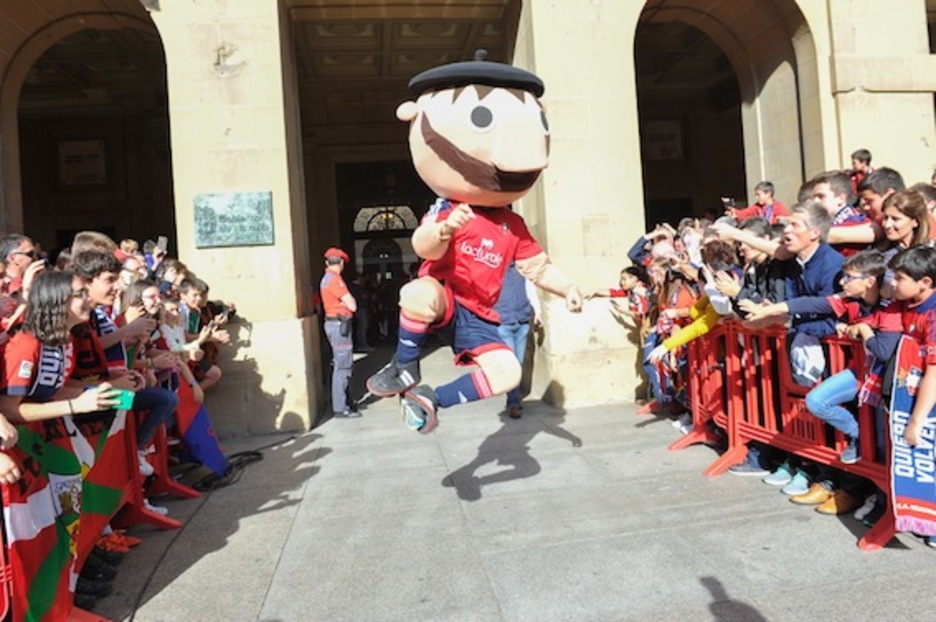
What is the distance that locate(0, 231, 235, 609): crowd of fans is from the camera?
280 cm

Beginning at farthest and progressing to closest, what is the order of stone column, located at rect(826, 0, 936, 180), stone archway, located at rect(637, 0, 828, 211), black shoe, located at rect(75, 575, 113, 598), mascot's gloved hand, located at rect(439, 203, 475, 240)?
stone archway, located at rect(637, 0, 828, 211) < stone column, located at rect(826, 0, 936, 180) < black shoe, located at rect(75, 575, 113, 598) < mascot's gloved hand, located at rect(439, 203, 475, 240)

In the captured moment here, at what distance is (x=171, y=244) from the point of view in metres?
14.2

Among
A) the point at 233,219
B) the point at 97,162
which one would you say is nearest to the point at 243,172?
the point at 233,219

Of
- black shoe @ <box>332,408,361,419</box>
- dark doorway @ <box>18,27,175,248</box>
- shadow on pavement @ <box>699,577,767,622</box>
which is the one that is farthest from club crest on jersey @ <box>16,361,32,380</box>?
dark doorway @ <box>18,27,175,248</box>

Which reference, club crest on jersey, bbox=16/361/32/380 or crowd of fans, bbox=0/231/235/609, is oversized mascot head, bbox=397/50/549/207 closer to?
crowd of fans, bbox=0/231/235/609

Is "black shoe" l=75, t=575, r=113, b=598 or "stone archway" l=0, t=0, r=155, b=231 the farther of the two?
"stone archway" l=0, t=0, r=155, b=231

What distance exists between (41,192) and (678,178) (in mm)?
13972

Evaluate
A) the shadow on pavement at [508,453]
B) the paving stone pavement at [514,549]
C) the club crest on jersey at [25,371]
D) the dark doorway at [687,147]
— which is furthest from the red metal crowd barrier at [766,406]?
the dark doorway at [687,147]

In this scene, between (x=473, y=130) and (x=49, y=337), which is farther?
(x=473, y=130)

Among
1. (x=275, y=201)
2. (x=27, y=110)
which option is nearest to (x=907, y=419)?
(x=275, y=201)

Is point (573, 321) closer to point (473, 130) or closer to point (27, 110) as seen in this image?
point (473, 130)

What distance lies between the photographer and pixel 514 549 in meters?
3.54

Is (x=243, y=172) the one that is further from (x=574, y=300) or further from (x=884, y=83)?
(x=884, y=83)

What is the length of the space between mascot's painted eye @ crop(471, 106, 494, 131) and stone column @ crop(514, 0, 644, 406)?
3.87 m
